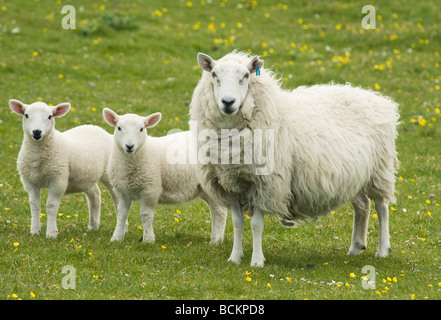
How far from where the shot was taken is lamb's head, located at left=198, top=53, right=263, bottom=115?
718 cm

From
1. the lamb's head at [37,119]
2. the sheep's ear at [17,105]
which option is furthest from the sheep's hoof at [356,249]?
the sheep's ear at [17,105]

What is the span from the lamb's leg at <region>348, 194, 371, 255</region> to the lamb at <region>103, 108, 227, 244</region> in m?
1.78

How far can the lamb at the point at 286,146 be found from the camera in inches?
296

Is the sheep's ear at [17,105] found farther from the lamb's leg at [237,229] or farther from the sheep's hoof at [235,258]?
the sheep's hoof at [235,258]

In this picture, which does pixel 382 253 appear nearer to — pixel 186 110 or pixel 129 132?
pixel 129 132

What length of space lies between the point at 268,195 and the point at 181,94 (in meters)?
8.81

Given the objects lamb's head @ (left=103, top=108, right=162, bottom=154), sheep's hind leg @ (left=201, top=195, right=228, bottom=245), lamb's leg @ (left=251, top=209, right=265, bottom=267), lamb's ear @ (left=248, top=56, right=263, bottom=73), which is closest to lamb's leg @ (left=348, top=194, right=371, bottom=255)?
lamb's leg @ (left=251, top=209, right=265, bottom=267)

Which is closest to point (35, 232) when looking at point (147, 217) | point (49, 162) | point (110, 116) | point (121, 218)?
point (49, 162)

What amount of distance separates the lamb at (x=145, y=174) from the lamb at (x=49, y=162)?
537 mm

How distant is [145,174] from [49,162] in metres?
1.26

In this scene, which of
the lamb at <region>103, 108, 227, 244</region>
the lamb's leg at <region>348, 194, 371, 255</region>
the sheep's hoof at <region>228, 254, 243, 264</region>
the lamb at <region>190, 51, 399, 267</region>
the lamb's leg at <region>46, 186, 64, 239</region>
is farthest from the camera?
the lamb's leg at <region>348, 194, 371, 255</region>

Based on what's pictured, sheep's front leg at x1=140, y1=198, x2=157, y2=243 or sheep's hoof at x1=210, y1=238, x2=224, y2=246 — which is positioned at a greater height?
sheep's front leg at x1=140, y1=198, x2=157, y2=243

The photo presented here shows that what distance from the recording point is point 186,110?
15.1 metres

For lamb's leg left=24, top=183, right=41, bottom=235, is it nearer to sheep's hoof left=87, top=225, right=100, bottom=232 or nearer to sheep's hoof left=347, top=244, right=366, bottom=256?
sheep's hoof left=87, top=225, right=100, bottom=232
